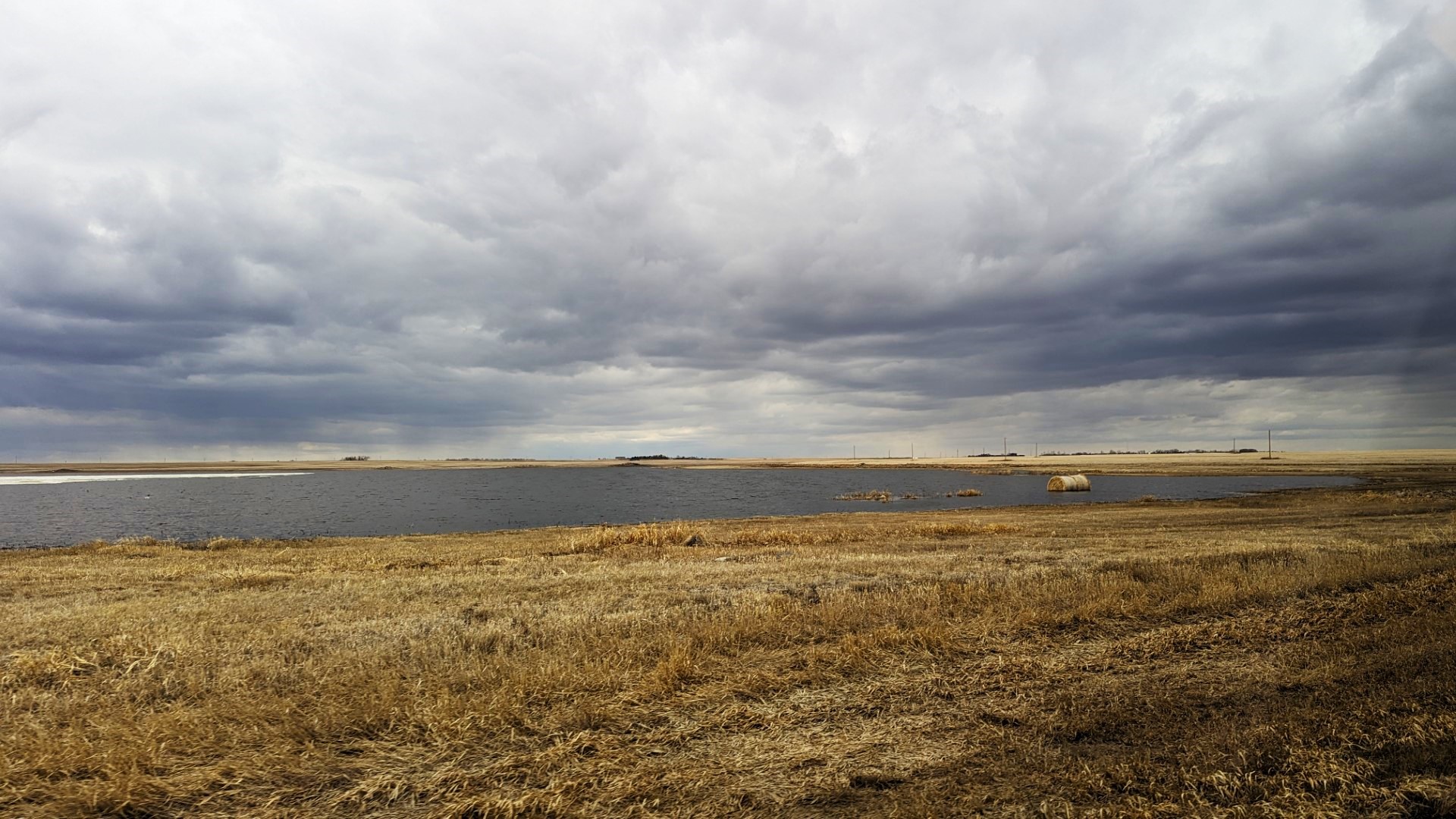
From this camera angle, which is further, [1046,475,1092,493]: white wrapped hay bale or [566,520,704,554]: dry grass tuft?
[1046,475,1092,493]: white wrapped hay bale

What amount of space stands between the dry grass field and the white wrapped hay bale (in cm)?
6299

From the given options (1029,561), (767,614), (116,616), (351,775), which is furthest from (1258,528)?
(116,616)

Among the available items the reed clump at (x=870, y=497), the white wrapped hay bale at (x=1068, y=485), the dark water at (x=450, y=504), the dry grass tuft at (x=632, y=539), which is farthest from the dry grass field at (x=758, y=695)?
the white wrapped hay bale at (x=1068, y=485)

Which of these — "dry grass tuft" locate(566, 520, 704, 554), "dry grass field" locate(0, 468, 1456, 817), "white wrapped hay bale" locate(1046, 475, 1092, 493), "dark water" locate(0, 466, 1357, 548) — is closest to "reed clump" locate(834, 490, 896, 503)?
"dark water" locate(0, 466, 1357, 548)

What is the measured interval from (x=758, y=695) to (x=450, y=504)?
68134mm

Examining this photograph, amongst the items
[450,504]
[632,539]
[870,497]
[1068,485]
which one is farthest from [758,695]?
[1068,485]

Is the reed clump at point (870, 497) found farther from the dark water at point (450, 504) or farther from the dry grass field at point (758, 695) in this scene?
the dry grass field at point (758, 695)

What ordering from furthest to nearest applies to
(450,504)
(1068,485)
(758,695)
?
1. (1068,485)
2. (450,504)
3. (758,695)

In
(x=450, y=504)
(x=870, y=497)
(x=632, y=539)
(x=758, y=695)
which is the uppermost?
(x=758, y=695)

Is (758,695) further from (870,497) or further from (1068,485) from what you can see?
(1068,485)

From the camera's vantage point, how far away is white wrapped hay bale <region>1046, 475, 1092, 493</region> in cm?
7788

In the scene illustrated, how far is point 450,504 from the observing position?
71062 mm

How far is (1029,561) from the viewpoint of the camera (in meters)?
20.0

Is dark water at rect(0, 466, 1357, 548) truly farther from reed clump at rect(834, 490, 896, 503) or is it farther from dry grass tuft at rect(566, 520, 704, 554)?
dry grass tuft at rect(566, 520, 704, 554)
